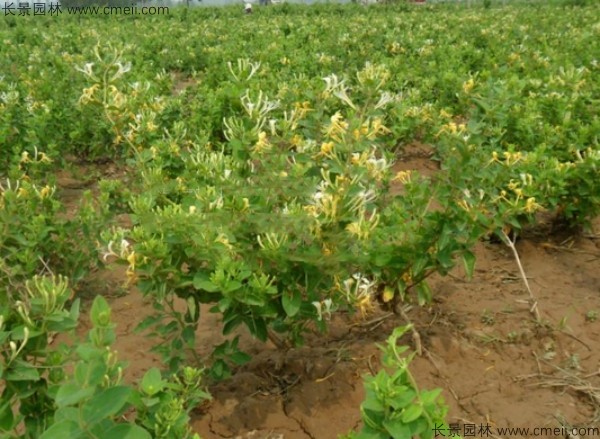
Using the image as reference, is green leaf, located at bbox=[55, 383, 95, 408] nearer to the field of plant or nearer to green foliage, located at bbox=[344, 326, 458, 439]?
the field of plant

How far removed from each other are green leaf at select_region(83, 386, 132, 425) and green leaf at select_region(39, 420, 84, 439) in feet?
0.08

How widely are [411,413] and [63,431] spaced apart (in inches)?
29.5

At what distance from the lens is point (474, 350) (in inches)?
112

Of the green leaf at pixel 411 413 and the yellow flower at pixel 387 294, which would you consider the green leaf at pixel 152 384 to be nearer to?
the green leaf at pixel 411 413

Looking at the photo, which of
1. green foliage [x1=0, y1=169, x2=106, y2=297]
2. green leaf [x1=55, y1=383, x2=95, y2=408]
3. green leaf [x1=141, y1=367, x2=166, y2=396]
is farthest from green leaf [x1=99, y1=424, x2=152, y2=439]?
green foliage [x1=0, y1=169, x2=106, y2=297]

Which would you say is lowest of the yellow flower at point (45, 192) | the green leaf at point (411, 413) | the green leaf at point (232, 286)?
the yellow flower at point (45, 192)

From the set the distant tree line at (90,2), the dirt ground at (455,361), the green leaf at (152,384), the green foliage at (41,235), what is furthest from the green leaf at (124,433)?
the distant tree line at (90,2)

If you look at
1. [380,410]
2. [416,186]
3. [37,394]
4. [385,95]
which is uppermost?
[385,95]

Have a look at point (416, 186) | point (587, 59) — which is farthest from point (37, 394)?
A: point (587, 59)

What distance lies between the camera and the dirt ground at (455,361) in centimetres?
249

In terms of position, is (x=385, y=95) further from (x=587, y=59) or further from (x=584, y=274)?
(x=587, y=59)

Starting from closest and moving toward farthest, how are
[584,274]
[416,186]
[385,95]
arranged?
[385,95]
[416,186]
[584,274]

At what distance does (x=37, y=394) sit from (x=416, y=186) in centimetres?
157

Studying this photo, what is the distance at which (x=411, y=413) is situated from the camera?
154 centimetres
